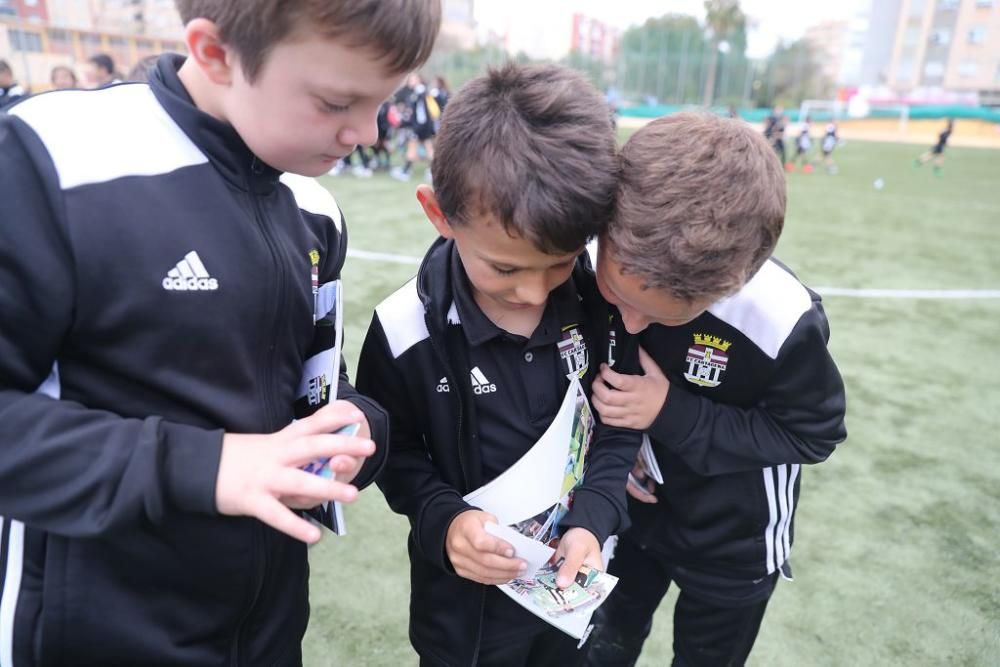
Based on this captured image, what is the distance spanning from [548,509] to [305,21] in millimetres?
876

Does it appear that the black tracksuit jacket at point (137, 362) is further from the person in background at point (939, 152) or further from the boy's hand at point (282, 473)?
the person in background at point (939, 152)

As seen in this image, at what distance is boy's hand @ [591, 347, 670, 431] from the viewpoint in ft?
4.29

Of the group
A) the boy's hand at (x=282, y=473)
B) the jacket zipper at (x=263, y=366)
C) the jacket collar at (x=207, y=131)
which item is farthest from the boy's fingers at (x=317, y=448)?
the jacket collar at (x=207, y=131)

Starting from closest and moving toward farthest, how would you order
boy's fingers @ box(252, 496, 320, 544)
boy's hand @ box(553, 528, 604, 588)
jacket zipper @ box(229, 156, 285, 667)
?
1. boy's fingers @ box(252, 496, 320, 544)
2. jacket zipper @ box(229, 156, 285, 667)
3. boy's hand @ box(553, 528, 604, 588)

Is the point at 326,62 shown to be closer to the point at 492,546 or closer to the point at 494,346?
the point at 494,346

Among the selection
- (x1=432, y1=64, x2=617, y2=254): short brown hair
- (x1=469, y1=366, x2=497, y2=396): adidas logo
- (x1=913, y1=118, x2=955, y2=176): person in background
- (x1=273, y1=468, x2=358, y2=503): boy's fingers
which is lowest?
(x1=913, y1=118, x2=955, y2=176): person in background

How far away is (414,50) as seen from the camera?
0.91 meters

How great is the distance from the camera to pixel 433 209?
1.21 meters

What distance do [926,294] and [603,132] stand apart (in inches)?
207

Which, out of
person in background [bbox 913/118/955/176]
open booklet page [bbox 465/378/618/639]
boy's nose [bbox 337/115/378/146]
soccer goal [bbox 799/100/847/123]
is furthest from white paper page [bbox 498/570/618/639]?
soccer goal [bbox 799/100/847/123]

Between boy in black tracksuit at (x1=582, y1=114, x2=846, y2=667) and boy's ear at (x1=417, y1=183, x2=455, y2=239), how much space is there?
0.27m

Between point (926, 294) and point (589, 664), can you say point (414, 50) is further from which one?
point (926, 294)

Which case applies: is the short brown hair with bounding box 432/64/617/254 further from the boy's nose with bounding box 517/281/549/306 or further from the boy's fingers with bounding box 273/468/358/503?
the boy's fingers with bounding box 273/468/358/503

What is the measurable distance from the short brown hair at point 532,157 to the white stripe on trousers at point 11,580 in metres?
0.76
